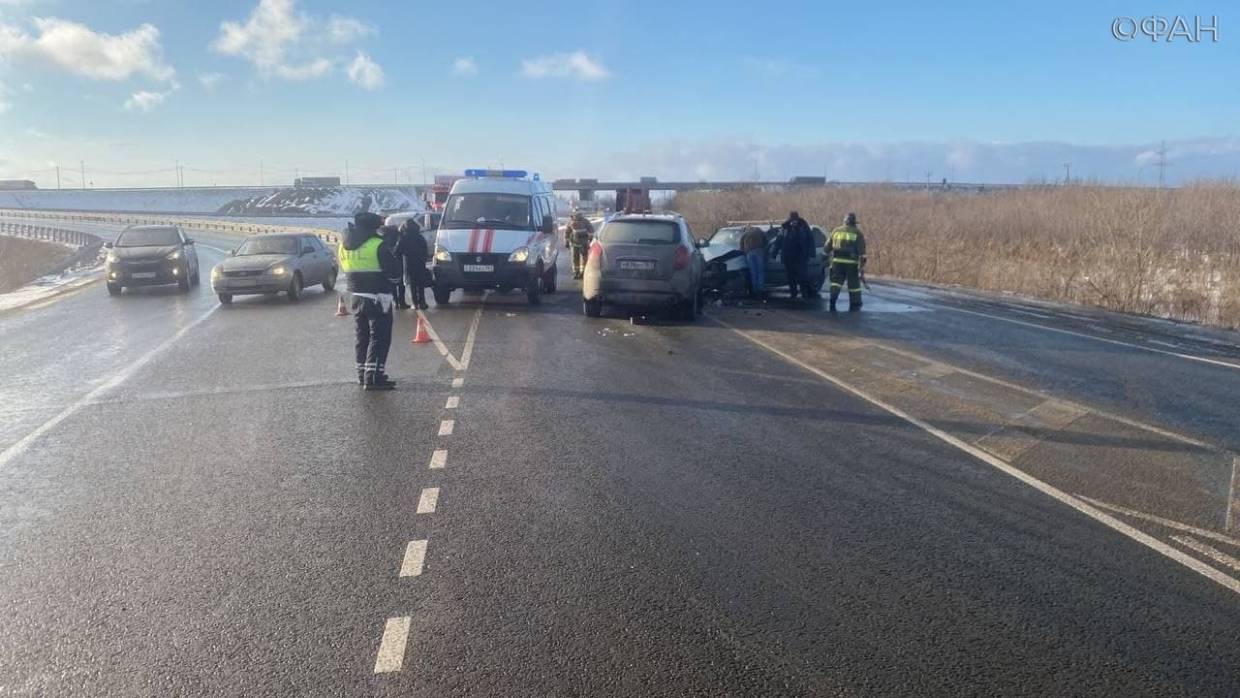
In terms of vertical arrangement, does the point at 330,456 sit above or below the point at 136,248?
below

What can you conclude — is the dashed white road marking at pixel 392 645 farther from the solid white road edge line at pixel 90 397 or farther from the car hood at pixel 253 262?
the car hood at pixel 253 262

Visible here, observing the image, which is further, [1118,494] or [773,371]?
[773,371]

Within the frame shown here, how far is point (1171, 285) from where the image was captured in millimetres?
18188

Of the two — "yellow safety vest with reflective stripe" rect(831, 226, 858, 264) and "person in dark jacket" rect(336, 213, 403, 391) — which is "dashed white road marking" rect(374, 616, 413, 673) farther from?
"yellow safety vest with reflective stripe" rect(831, 226, 858, 264)

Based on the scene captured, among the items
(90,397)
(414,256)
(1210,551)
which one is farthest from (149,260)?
(1210,551)

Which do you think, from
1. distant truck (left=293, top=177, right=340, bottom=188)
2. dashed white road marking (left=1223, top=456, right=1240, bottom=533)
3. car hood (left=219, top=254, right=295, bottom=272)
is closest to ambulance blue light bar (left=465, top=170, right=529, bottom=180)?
car hood (left=219, top=254, right=295, bottom=272)

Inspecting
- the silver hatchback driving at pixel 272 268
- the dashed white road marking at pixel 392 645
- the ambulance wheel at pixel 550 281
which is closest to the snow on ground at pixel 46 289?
the silver hatchback driving at pixel 272 268

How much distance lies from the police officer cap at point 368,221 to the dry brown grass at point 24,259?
2518 cm

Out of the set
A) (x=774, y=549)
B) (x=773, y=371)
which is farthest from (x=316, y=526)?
(x=773, y=371)

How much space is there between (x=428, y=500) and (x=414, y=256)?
11.2 m

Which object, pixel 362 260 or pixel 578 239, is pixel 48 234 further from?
pixel 362 260

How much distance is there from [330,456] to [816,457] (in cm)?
387

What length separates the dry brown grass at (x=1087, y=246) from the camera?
18.1m

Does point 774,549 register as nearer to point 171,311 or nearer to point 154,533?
point 154,533
